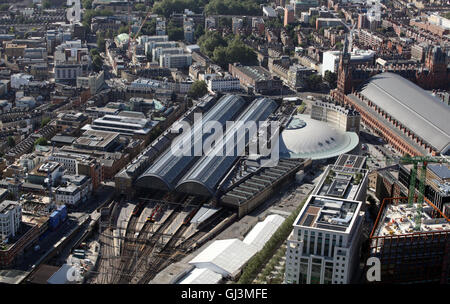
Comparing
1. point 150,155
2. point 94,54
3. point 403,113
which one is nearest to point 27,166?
point 150,155

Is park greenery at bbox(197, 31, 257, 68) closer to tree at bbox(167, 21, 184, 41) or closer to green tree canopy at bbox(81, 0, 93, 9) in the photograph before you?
tree at bbox(167, 21, 184, 41)

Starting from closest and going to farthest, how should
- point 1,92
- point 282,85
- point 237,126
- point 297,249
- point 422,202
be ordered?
point 297,249
point 422,202
point 237,126
point 1,92
point 282,85

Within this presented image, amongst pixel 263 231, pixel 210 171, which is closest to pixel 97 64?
pixel 210 171

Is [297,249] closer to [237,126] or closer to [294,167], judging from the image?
[294,167]

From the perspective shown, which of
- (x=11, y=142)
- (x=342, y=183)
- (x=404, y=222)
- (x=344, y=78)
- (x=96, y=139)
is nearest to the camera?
(x=404, y=222)

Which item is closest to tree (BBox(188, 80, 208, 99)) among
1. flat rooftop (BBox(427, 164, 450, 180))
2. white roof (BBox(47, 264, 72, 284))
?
flat rooftop (BBox(427, 164, 450, 180))

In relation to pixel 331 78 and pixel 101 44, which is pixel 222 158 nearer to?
pixel 331 78
